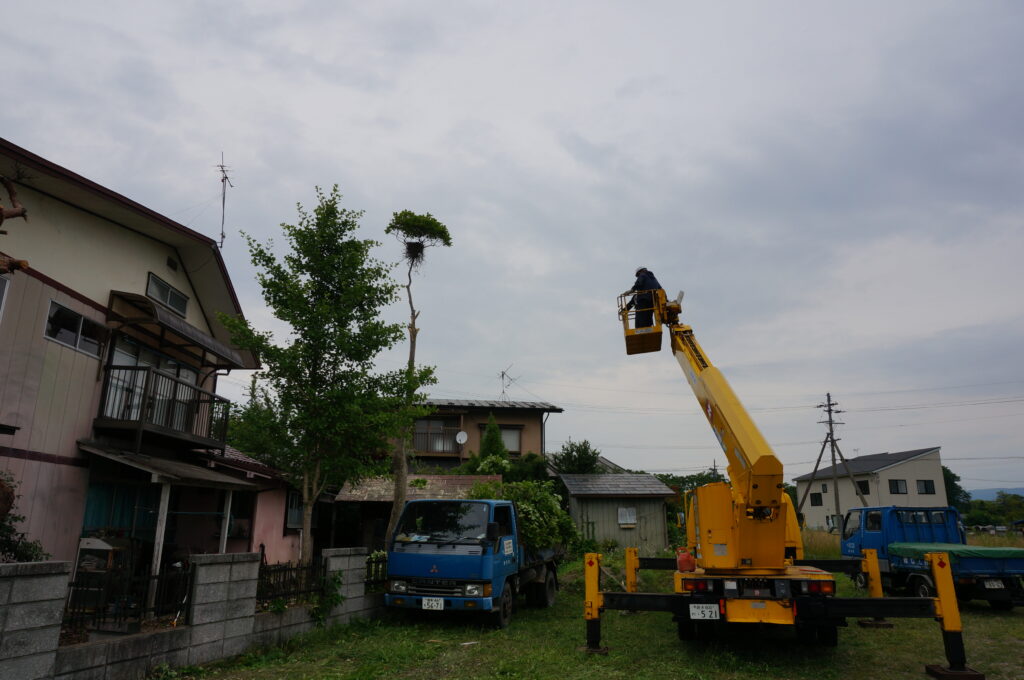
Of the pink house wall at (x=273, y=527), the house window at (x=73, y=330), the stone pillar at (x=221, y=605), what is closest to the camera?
the stone pillar at (x=221, y=605)

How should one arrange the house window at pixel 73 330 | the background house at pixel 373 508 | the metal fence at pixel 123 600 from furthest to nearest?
A: the background house at pixel 373 508 < the house window at pixel 73 330 < the metal fence at pixel 123 600

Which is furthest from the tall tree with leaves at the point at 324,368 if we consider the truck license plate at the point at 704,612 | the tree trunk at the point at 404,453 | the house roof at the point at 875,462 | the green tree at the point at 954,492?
the green tree at the point at 954,492

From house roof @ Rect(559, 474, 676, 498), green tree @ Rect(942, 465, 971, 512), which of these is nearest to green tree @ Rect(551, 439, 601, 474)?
house roof @ Rect(559, 474, 676, 498)

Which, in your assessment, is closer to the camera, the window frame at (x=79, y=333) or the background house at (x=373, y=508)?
the window frame at (x=79, y=333)

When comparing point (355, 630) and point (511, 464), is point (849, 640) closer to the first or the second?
point (355, 630)

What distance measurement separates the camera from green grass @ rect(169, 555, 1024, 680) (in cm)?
763

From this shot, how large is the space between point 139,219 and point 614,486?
21.0 meters

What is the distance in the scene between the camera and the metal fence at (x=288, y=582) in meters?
9.23

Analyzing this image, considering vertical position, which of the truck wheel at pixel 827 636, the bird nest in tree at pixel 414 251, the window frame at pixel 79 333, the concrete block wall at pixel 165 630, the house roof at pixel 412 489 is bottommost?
the truck wheel at pixel 827 636

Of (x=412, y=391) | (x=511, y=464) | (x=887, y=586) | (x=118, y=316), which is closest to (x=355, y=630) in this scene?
(x=412, y=391)

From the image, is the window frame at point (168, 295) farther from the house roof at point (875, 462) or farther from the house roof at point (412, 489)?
the house roof at point (875, 462)

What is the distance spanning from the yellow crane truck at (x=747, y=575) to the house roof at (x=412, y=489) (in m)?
12.2

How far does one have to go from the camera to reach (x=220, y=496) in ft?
51.3

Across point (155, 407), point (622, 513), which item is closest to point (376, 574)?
point (155, 407)
